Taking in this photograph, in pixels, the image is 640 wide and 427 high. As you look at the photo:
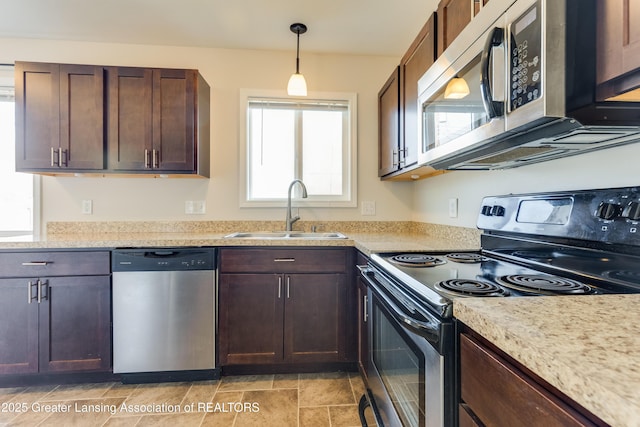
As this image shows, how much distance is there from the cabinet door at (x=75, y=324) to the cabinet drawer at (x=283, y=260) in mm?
767

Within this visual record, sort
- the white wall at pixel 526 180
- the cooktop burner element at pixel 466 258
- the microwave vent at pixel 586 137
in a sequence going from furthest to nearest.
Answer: the cooktop burner element at pixel 466 258, the white wall at pixel 526 180, the microwave vent at pixel 586 137

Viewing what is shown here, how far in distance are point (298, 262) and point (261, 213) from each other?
759 mm

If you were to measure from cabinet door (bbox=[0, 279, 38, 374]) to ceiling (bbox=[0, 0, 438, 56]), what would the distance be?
1.82 m

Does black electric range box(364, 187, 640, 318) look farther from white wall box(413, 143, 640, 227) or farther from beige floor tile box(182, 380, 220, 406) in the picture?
Answer: beige floor tile box(182, 380, 220, 406)

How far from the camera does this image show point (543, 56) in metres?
0.73

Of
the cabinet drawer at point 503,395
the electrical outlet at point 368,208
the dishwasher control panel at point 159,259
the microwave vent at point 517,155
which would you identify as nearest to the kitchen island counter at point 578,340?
the cabinet drawer at point 503,395

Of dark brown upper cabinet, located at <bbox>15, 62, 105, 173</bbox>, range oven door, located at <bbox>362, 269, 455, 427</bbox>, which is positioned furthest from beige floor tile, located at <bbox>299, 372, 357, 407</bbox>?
dark brown upper cabinet, located at <bbox>15, 62, 105, 173</bbox>

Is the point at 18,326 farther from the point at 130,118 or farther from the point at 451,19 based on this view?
the point at 451,19

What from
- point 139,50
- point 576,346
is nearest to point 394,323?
point 576,346

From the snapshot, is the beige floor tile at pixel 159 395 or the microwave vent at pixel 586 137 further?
the beige floor tile at pixel 159 395

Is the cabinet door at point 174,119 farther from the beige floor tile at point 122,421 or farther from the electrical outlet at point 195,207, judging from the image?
the beige floor tile at point 122,421

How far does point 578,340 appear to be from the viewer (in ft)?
1.55

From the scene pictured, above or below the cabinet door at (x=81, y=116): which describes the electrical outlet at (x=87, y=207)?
below

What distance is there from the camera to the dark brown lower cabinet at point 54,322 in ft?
5.87
